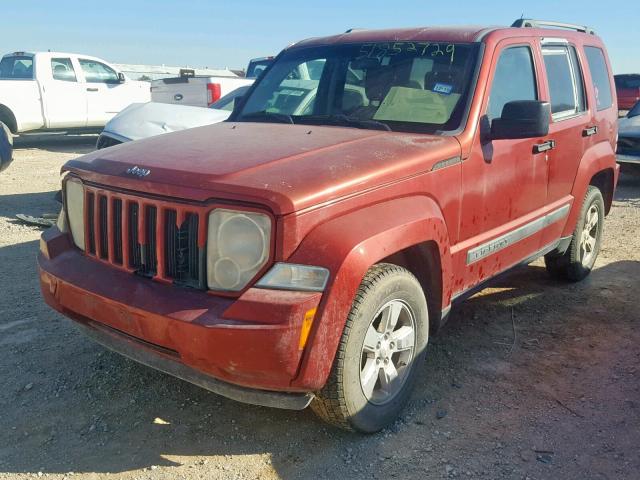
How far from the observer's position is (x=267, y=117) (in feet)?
13.9

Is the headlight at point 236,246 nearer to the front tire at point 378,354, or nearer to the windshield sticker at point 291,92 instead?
the front tire at point 378,354

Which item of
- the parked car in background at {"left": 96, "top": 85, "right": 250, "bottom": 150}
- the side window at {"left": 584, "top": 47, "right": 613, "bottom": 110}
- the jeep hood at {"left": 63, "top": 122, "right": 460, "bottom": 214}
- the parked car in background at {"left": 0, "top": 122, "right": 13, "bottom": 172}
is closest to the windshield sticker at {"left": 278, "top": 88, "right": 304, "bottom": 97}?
the jeep hood at {"left": 63, "top": 122, "right": 460, "bottom": 214}

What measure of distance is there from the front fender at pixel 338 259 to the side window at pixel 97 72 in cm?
1285

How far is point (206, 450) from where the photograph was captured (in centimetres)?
300

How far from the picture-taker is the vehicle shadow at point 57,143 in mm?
14454

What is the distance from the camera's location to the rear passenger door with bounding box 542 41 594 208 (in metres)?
4.35

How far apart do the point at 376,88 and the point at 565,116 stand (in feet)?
4.85

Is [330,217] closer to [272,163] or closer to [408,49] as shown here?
[272,163]

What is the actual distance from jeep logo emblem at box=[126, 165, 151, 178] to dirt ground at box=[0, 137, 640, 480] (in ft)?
4.05

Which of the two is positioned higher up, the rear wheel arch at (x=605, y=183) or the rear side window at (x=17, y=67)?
the rear side window at (x=17, y=67)

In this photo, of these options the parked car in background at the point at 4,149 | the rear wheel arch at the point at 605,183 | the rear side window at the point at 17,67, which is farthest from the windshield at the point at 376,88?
the rear side window at the point at 17,67

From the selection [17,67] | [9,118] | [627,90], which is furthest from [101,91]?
[627,90]

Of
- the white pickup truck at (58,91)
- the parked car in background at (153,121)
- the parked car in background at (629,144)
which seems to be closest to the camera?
the parked car in background at (153,121)

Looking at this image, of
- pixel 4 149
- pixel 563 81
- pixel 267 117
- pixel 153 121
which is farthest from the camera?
pixel 4 149
